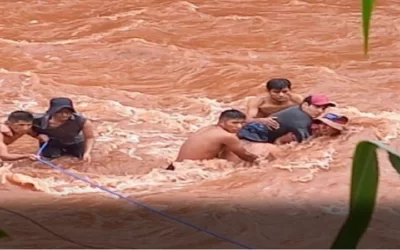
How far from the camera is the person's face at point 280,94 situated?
485cm

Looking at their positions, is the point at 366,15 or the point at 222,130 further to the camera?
the point at 222,130

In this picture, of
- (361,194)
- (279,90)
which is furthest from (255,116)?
(361,194)

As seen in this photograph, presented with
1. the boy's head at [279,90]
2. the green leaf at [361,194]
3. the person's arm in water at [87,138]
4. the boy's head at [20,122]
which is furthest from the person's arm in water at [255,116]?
the green leaf at [361,194]

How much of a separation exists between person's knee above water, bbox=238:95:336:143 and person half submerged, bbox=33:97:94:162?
30.3 inches

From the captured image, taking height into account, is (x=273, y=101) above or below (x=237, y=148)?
above

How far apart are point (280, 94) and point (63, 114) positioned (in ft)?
3.80

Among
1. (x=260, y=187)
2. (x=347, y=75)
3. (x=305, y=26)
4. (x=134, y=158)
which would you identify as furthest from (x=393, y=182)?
(x=305, y=26)

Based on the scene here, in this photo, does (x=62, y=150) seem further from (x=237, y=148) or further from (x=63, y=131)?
(x=237, y=148)

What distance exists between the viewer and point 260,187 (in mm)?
4238

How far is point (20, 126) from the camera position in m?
4.36

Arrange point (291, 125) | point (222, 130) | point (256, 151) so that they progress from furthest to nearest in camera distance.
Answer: point (291, 125), point (256, 151), point (222, 130)

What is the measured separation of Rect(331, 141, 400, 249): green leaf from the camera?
1.60ft

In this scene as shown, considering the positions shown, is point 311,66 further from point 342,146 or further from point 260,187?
point 260,187

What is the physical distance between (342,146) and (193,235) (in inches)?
58.2
